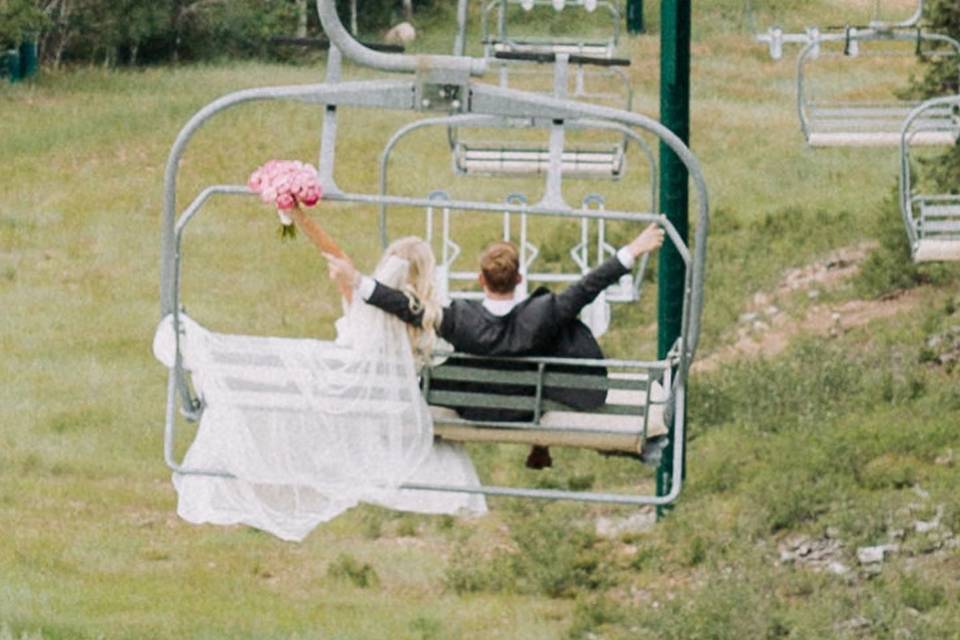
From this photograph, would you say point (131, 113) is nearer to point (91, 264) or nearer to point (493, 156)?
point (91, 264)

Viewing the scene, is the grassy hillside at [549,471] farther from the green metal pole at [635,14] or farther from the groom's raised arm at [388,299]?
the groom's raised arm at [388,299]

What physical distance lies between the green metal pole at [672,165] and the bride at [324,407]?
6024mm

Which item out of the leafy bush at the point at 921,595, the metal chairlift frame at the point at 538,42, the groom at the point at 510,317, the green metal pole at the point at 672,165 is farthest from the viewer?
the green metal pole at the point at 672,165

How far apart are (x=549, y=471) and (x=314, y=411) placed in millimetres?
7839

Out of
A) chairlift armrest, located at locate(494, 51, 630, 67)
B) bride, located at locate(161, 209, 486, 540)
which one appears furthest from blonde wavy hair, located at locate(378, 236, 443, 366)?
chairlift armrest, located at locate(494, 51, 630, 67)

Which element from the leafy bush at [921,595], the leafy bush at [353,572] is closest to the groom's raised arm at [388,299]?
the leafy bush at [921,595]

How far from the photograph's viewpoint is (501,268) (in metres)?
8.34

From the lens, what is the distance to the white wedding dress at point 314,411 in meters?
7.89

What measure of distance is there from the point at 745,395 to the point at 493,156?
5.09 m

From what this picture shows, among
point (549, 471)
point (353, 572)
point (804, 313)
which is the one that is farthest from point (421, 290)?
point (804, 313)

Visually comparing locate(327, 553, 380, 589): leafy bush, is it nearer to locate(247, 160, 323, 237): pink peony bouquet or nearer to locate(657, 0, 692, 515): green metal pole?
locate(657, 0, 692, 515): green metal pole

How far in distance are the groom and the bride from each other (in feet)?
0.31

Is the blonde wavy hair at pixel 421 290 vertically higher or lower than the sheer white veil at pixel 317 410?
higher

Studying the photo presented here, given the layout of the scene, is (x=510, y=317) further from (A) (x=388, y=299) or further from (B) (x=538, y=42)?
(B) (x=538, y=42)
